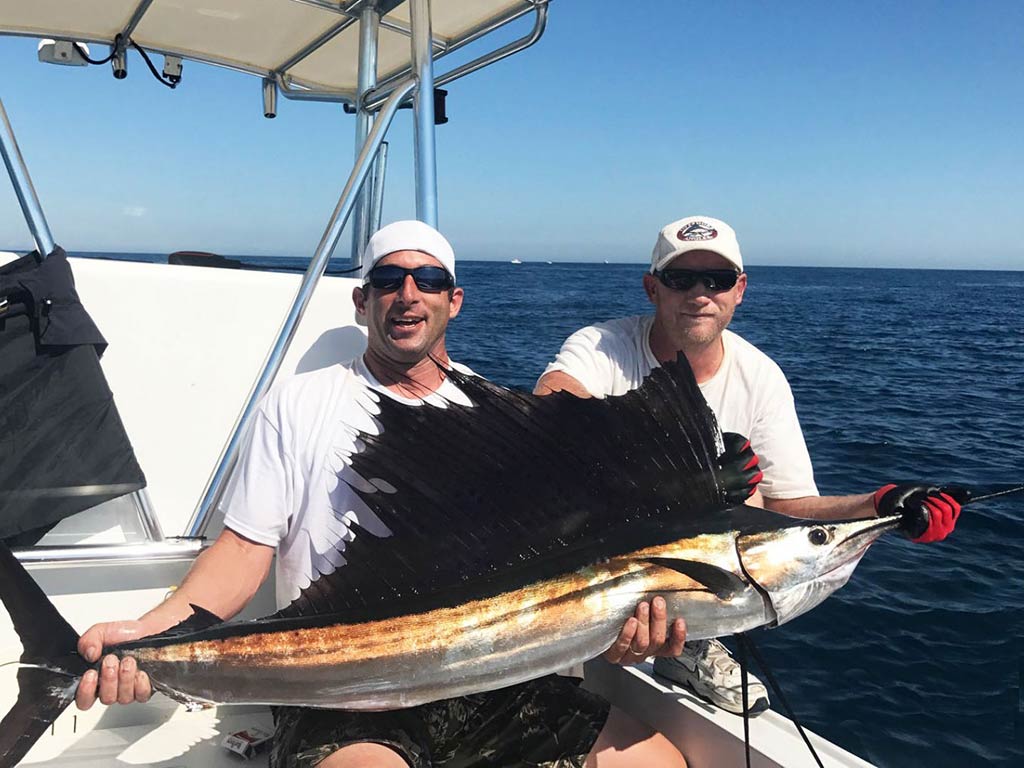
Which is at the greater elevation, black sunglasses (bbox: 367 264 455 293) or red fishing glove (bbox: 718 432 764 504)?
black sunglasses (bbox: 367 264 455 293)

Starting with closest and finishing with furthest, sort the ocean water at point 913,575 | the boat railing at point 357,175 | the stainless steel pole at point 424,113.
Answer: the boat railing at point 357,175, the stainless steel pole at point 424,113, the ocean water at point 913,575

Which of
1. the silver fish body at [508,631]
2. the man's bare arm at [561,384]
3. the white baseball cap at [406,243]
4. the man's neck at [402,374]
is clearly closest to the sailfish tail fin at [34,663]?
the silver fish body at [508,631]

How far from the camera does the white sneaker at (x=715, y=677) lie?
198cm

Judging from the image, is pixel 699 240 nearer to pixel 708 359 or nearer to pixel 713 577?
pixel 708 359

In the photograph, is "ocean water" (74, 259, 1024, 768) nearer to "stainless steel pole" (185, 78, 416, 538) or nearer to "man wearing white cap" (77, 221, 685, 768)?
"stainless steel pole" (185, 78, 416, 538)

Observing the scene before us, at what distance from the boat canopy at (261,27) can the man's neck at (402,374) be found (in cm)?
139

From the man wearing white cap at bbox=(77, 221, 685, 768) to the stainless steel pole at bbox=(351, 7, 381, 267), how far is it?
959 mm

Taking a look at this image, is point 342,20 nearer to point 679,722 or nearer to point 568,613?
point 568,613

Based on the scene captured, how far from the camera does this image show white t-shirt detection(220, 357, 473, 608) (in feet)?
5.83

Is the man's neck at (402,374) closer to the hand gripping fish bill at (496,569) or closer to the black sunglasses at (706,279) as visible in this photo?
the hand gripping fish bill at (496,569)

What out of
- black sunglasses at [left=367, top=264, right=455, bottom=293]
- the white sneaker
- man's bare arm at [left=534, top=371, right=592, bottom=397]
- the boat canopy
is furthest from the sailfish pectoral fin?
the boat canopy

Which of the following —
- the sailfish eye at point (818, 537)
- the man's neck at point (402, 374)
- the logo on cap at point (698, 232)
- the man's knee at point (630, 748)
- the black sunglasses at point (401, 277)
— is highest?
the logo on cap at point (698, 232)

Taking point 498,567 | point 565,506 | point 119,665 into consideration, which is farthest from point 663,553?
point 119,665

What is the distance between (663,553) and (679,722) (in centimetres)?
71
